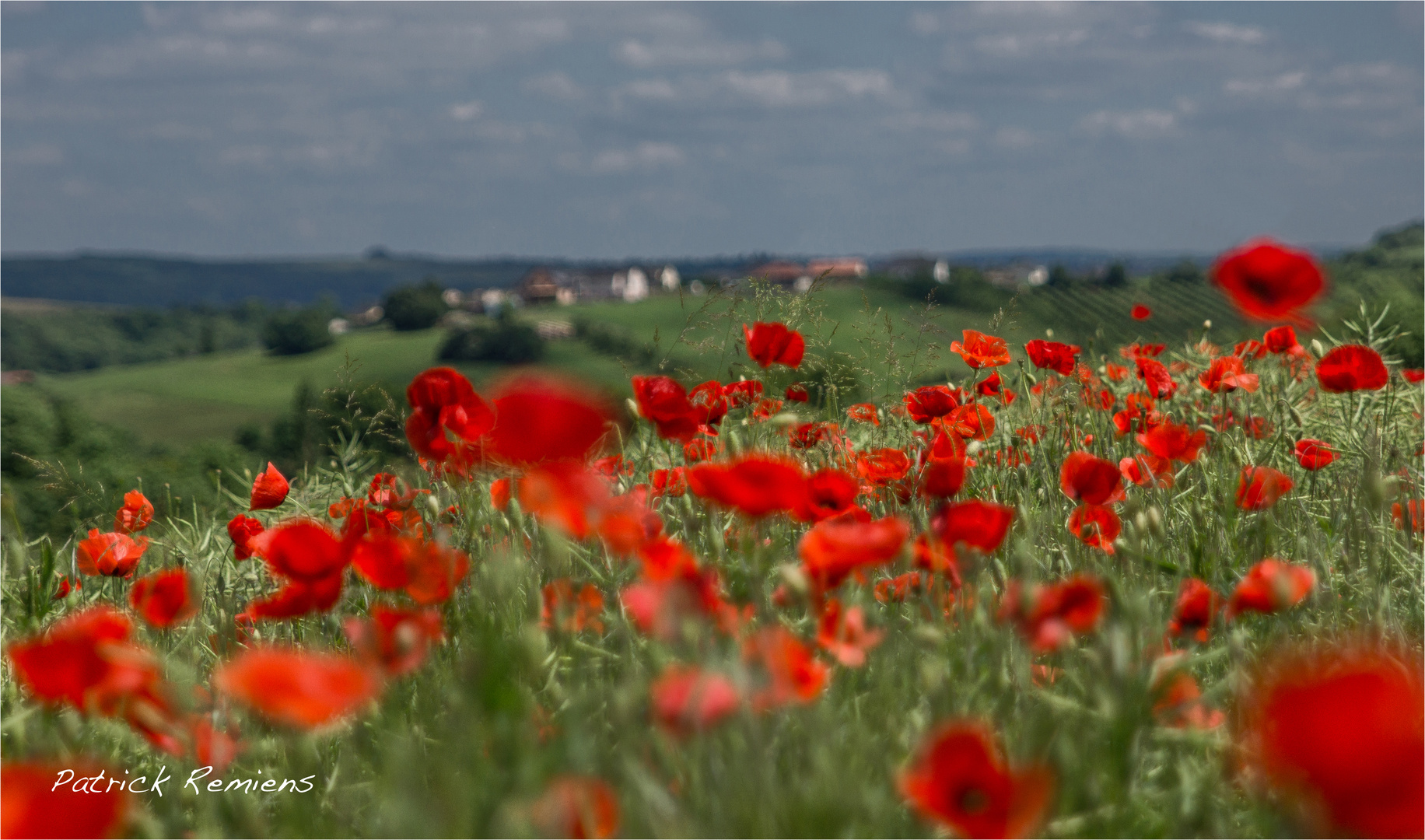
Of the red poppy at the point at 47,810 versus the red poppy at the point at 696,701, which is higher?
the red poppy at the point at 696,701

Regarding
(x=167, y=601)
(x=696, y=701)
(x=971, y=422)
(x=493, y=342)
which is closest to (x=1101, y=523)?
(x=971, y=422)

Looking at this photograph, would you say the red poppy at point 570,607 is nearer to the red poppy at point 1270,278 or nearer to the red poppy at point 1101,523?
the red poppy at point 1101,523

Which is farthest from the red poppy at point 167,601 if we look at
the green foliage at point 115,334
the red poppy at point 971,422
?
the green foliage at point 115,334

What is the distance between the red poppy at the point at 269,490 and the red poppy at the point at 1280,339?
319cm

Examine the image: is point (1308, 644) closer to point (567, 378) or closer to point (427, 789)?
point (567, 378)

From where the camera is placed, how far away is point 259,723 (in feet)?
5.52

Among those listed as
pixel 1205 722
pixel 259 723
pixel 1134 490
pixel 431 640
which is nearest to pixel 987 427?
pixel 1134 490

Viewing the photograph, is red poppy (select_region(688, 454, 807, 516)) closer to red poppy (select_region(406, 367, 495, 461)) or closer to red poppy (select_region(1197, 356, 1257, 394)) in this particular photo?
red poppy (select_region(406, 367, 495, 461))

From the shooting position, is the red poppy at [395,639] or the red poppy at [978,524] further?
the red poppy at [978,524]

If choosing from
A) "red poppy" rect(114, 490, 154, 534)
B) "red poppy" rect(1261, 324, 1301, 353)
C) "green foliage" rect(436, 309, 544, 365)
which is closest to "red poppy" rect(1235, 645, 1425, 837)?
"red poppy" rect(114, 490, 154, 534)

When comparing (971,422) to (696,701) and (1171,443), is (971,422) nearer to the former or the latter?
(1171,443)

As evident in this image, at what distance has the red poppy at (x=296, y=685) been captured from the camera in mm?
973

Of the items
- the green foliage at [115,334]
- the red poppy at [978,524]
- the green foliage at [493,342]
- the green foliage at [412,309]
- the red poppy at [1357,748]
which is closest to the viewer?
the red poppy at [1357,748]

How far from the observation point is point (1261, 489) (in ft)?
6.89
